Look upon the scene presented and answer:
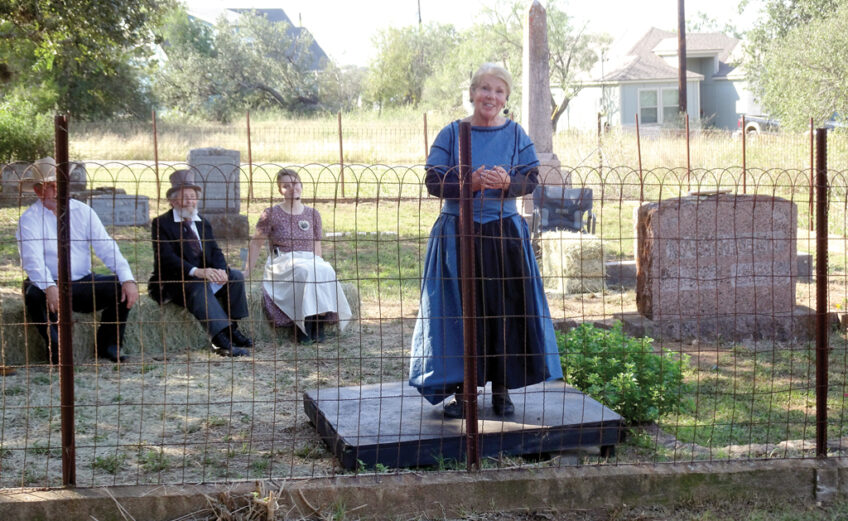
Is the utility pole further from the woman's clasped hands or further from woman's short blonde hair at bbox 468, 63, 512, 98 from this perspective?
the woman's clasped hands

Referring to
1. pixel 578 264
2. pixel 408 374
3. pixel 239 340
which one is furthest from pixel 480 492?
pixel 578 264

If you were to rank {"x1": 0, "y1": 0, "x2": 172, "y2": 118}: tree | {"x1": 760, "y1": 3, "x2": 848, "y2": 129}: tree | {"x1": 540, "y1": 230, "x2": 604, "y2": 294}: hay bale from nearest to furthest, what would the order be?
{"x1": 540, "y1": 230, "x2": 604, "y2": 294}: hay bale, {"x1": 0, "y1": 0, "x2": 172, "y2": 118}: tree, {"x1": 760, "y1": 3, "x2": 848, "y2": 129}: tree

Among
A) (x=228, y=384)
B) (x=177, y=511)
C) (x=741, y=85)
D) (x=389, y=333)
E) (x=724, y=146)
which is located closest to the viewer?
(x=177, y=511)

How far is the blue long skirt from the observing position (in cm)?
432

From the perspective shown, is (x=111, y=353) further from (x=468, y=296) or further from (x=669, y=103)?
(x=669, y=103)

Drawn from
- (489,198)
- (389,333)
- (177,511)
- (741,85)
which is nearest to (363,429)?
(177,511)

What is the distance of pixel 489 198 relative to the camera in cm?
427

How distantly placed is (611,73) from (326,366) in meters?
32.1

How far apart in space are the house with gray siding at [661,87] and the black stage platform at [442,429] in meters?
29.9

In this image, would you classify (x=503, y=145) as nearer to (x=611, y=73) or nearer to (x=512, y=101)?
(x=512, y=101)

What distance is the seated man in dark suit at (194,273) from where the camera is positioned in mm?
6848

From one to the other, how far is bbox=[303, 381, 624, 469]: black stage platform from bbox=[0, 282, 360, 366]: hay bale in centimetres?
187

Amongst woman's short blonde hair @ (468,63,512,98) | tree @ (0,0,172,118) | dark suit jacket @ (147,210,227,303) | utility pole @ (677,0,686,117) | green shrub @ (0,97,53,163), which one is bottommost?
dark suit jacket @ (147,210,227,303)

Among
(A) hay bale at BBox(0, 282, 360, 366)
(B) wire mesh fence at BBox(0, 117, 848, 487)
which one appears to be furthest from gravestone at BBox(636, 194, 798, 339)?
(A) hay bale at BBox(0, 282, 360, 366)
